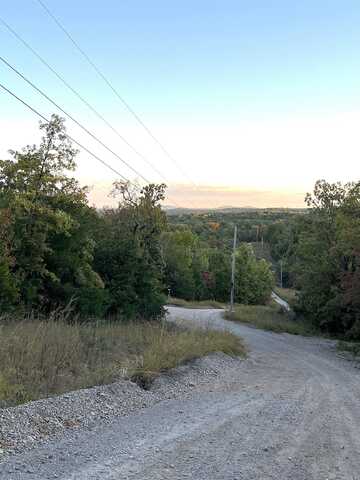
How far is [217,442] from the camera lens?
6430 mm

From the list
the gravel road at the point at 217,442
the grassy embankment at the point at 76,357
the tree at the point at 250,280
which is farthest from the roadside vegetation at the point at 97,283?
the tree at the point at 250,280

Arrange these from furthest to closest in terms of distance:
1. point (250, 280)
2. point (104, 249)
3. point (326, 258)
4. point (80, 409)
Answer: point (250, 280) → point (326, 258) → point (104, 249) → point (80, 409)

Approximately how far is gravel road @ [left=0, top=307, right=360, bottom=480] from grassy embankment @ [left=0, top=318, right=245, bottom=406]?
1.20 m

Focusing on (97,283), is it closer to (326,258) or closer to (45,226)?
(45,226)

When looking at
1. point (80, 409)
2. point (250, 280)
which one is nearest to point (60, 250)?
point (80, 409)

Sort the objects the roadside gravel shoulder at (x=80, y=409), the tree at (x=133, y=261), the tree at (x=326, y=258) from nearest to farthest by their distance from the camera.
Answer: the roadside gravel shoulder at (x=80, y=409), the tree at (x=133, y=261), the tree at (x=326, y=258)

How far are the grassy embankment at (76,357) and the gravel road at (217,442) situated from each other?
1198mm

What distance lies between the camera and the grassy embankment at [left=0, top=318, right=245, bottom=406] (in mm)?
8117

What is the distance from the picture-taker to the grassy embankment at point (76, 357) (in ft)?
26.6

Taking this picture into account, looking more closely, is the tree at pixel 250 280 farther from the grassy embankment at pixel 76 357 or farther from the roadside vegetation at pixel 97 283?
the grassy embankment at pixel 76 357

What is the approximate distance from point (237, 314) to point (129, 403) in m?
33.0

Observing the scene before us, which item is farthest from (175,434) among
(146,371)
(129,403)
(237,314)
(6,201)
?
(237,314)

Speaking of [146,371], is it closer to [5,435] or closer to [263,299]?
[5,435]

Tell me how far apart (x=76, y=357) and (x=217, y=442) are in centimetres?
464
